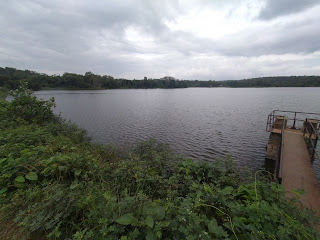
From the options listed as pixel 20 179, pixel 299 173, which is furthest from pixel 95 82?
pixel 299 173

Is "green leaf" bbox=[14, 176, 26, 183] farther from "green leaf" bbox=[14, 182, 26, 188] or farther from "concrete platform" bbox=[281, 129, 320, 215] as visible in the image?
"concrete platform" bbox=[281, 129, 320, 215]

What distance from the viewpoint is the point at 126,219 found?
2109 millimetres

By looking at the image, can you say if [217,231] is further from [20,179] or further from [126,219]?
[20,179]

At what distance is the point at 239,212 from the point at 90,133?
1540 centimetres

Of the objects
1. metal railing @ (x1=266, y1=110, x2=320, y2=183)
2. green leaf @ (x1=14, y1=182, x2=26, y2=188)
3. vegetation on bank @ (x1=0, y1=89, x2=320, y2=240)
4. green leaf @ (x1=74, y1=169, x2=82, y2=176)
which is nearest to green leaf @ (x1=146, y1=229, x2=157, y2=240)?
vegetation on bank @ (x1=0, y1=89, x2=320, y2=240)

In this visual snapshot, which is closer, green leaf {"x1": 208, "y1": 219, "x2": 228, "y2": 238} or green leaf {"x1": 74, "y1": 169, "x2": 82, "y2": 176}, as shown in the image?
A: green leaf {"x1": 208, "y1": 219, "x2": 228, "y2": 238}

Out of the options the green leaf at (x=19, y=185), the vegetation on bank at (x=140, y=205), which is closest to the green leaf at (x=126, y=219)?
the vegetation on bank at (x=140, y=205)

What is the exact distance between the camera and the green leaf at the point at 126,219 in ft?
6.78

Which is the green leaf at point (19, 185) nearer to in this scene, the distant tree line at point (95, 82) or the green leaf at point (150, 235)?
the green leaf at point (150, 235)

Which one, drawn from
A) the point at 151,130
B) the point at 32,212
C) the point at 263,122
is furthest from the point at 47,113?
the point at 263,122

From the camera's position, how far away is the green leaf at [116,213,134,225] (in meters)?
2.07

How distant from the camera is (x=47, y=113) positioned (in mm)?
11914

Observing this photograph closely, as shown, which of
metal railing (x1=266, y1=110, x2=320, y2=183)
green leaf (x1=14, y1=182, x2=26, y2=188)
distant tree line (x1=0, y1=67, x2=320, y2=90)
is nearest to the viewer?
green leaf (x1=14, y1=182, x2=26, y2=188)

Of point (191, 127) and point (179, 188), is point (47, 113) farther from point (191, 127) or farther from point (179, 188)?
point (191, 127)
